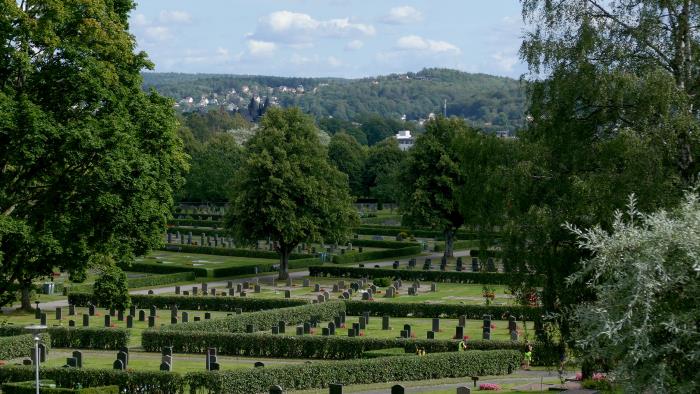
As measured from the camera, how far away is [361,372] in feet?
120

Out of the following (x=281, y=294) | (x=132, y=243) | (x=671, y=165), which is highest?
(x=671, y=165)

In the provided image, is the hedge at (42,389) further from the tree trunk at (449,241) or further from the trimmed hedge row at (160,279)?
the tree trunk at (449,241)

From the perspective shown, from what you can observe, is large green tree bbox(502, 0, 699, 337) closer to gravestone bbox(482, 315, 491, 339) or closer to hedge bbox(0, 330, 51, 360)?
gravestone bbox(482, 315, 491, 339)

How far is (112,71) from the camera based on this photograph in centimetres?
3734

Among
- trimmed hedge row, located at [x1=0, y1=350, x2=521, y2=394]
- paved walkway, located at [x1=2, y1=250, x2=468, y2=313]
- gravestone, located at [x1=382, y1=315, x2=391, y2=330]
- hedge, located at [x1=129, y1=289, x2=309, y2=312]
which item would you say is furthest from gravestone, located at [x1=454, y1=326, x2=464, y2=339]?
paved walkway, located at [x1=2, y1=250, x2=468, y2=313]

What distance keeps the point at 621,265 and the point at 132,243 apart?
22913 millimetres

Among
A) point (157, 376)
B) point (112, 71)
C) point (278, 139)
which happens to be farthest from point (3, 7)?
point (278, 139)

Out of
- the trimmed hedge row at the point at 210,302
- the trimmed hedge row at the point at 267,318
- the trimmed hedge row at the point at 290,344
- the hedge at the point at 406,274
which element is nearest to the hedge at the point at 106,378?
the trimmed hedge row at the point at 290,344

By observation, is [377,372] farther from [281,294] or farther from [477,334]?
[281,294]

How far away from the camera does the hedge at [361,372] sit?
33.7 m

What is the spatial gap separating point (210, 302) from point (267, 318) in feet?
30.0

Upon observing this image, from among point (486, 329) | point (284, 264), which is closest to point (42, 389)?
point (486, 329)

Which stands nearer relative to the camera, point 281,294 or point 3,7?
point 3,7

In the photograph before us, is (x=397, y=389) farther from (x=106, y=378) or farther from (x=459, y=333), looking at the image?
(x=459, y=333)
